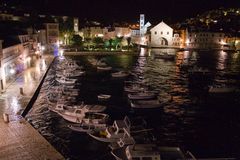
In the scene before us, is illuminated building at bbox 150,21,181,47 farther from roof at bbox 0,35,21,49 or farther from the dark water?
roof at bbox 0,35,21,49

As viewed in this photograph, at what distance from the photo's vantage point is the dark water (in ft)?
88.3

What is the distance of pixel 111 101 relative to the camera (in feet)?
137

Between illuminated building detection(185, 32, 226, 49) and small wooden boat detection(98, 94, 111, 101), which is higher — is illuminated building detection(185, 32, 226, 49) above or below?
above

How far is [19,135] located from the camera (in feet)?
82.5

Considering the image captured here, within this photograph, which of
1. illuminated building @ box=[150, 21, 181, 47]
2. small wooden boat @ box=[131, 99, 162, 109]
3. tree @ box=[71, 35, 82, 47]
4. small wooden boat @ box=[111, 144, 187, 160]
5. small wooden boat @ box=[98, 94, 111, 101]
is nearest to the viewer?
small wooden boat @ box=[111, 144, 187, 160]

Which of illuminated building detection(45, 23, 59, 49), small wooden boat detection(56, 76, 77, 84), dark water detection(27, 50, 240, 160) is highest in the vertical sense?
illuminated building detection(45, 23, 59, 49)

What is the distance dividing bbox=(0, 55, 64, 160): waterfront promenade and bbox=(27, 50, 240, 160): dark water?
6.42ft

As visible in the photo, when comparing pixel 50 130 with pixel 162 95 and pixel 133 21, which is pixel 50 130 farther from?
pixel 133 21

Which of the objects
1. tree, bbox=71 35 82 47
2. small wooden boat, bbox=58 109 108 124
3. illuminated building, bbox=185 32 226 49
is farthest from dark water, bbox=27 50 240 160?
illuminated building, bbox=185 32 226 49

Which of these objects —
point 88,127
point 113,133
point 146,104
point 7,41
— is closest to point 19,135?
point 88,127

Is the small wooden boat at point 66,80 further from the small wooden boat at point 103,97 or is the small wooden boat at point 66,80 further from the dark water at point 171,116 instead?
the small wooden boat at point 103,97

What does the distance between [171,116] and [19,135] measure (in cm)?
1823

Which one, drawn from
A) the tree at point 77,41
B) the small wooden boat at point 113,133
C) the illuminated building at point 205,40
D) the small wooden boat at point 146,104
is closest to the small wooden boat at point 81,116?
the small wooden boat at point 113,133

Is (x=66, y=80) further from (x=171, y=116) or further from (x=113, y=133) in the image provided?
(x=113, y=133)
